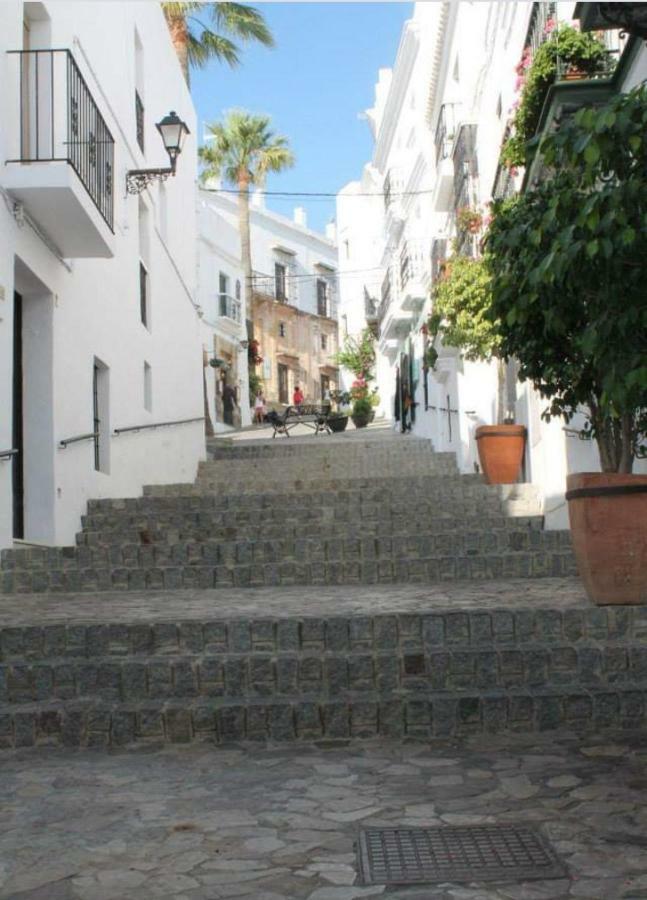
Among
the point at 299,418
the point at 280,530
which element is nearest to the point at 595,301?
the point at 280,530

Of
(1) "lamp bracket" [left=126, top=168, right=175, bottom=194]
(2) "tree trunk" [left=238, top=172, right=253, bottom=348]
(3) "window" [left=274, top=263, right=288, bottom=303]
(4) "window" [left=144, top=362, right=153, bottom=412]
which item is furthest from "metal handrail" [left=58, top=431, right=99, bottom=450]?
(3) "window" [left=274, top=263, right=288, bottom=303]

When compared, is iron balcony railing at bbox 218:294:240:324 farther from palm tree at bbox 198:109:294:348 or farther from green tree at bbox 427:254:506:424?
green tree at bbox 427:254:506:424

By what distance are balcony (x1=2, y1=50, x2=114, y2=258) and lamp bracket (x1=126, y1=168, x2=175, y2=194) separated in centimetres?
226

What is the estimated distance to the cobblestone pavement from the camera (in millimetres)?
3406

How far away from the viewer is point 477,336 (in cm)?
1270

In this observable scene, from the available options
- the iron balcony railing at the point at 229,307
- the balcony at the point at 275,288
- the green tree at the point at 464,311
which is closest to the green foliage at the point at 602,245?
the green tree at the point at 464,311

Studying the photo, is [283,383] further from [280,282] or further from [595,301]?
[595,301]

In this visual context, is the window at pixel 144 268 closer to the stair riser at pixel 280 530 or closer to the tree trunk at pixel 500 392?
the tree trunk at pixel 500 392

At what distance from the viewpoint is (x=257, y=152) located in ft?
130

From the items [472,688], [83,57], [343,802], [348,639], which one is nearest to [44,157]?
[83,57]

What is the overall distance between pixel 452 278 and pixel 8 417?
6052 millimetres

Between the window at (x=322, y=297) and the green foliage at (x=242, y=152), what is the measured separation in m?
13.7

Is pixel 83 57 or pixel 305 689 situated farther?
pixel 83 57

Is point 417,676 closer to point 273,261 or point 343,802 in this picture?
point 343,802
